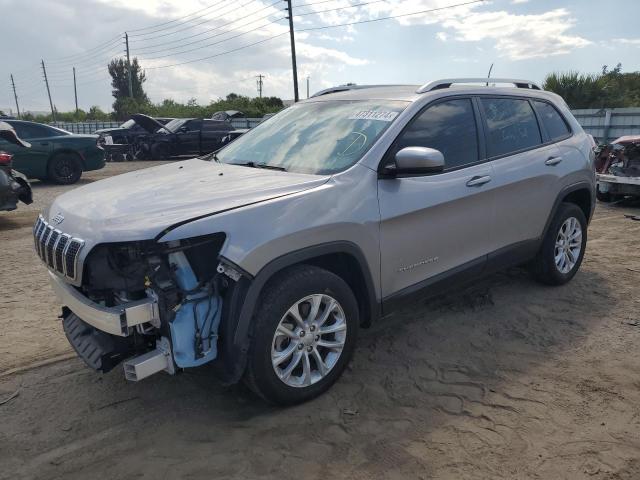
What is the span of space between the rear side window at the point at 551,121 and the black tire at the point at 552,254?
66 cm

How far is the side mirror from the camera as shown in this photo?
10.5 feet

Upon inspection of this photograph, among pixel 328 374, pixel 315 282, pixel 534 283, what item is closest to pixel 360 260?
pixel 315 282

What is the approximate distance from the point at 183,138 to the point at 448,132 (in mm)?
16934

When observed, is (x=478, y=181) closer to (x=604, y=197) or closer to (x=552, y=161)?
(x=552, y=161)

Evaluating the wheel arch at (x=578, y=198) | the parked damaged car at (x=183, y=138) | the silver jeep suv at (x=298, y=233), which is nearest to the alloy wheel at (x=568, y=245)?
the wheel arch at (x=578, y=198)

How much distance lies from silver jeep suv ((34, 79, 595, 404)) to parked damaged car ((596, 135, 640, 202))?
5199mm

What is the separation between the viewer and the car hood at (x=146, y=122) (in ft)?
56.2

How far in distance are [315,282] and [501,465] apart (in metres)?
1.31

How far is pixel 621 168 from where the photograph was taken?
29.1 feet

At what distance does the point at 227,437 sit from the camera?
282 cm

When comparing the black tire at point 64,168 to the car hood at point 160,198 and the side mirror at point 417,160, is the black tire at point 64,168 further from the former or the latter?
the side mirror at point 417,160

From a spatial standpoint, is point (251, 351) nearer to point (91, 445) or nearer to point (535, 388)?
point (91, 445)

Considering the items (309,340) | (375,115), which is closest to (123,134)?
(375,115)

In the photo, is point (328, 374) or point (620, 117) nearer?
point (328, 374)
